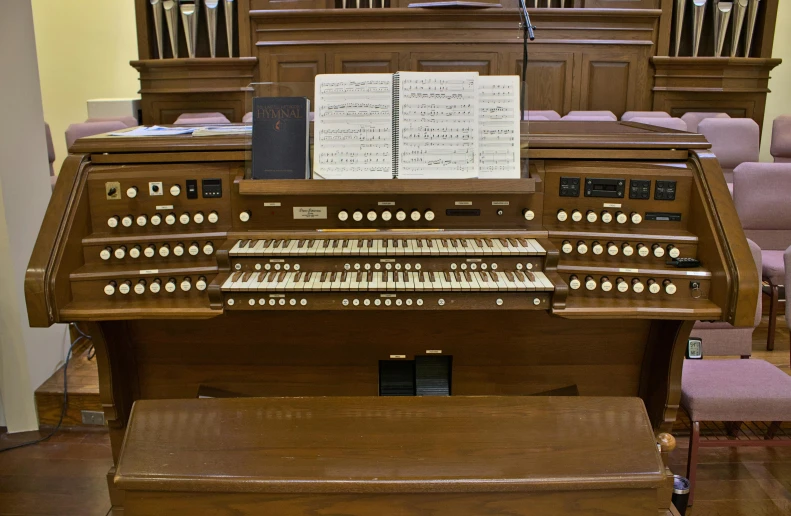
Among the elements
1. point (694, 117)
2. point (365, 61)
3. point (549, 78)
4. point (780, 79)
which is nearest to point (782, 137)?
point (694, 117)

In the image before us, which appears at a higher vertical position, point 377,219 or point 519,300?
point 377,219

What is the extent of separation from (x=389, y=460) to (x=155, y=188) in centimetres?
129

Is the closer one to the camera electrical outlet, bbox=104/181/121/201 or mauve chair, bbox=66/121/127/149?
electrical outlet, bbox=104/181/121/201

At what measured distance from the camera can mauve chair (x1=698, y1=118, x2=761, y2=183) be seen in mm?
5344

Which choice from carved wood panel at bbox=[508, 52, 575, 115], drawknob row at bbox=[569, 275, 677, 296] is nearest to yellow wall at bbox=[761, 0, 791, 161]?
carved wood panel at bbox=[508, 52, 575, 115]

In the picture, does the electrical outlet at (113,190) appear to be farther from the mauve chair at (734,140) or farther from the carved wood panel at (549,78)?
the carved wood panel at (549,78)

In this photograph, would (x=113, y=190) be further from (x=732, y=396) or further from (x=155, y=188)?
(x=732, y=396)

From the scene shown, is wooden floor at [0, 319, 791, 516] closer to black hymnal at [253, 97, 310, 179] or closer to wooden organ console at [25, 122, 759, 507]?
wooden organ console at [25, 122, 759, 507]

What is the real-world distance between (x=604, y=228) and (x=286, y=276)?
109 cm

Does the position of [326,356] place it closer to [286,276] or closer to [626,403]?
[286,276]

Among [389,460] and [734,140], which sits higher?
[734,140]

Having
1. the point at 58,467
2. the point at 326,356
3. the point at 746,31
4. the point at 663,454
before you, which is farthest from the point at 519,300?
the point at 746,31

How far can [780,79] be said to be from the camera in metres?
7.46

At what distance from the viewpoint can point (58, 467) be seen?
286cm
